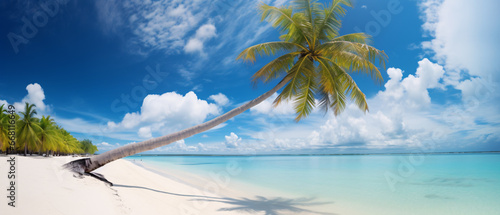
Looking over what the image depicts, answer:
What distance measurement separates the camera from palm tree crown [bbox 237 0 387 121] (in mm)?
8109

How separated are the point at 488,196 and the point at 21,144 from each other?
142ft

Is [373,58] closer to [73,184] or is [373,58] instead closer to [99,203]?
[99,203]

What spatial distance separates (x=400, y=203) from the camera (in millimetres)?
8836

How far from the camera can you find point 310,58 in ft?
27.9

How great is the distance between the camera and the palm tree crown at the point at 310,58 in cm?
811

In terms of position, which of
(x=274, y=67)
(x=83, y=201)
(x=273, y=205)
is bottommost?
(x=273, y=205)

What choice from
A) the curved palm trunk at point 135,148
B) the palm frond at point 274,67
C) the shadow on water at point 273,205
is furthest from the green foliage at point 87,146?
the palm frond at point 274,67

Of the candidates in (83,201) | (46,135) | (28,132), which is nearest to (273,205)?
(83,201)

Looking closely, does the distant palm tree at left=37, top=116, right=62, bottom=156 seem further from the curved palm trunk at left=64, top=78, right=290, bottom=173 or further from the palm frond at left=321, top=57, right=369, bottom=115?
the palm frond at left=321, top=57, right=369, bottom=115

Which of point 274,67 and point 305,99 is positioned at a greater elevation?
point 274,67

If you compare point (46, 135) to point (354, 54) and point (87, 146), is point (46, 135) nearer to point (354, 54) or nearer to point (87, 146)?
point (354, 54)

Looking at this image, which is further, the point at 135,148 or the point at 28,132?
the point at 28,132

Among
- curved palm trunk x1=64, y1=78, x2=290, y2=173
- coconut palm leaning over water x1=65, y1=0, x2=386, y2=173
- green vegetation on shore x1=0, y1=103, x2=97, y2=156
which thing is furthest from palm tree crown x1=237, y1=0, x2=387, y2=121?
green vegetation on shore x1=0, y1=103, x2=97, y2=156

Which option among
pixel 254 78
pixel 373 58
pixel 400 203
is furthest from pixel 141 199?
pixel 400 203
